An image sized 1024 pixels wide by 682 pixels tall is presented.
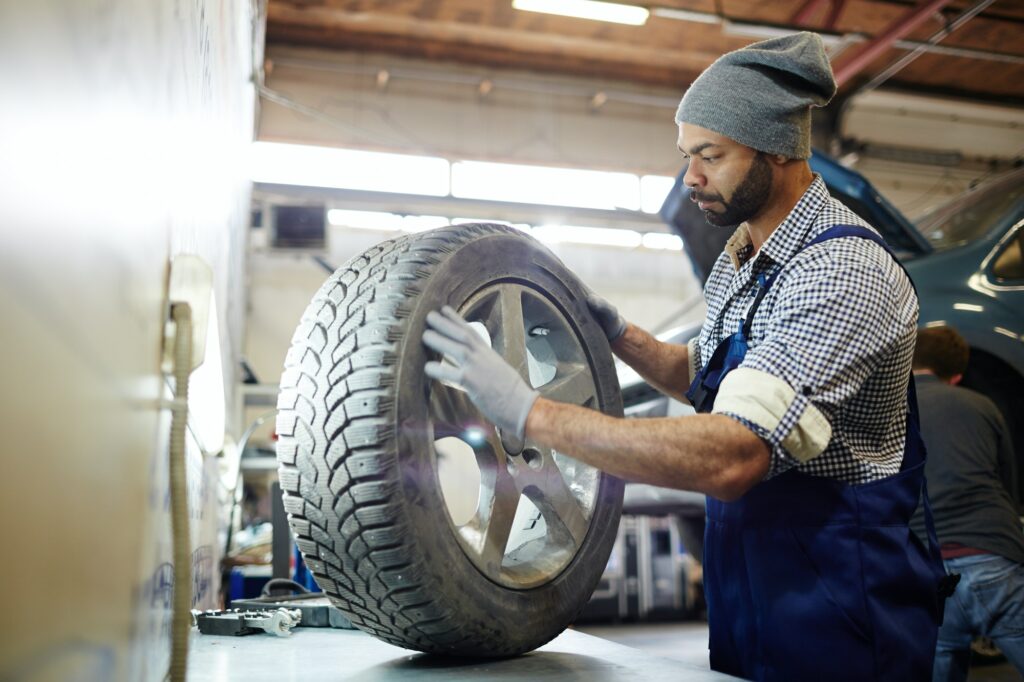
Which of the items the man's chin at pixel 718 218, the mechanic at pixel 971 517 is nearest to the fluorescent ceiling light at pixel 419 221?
the mechanic at pixel 971 517

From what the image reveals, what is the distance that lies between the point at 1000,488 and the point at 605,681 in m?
2.09

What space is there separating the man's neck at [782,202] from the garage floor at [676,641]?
321 cm

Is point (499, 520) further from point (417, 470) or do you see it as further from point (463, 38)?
point (463, 38)

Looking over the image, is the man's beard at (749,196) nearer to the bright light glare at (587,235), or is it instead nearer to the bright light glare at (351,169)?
the bright light glare at (351,169)

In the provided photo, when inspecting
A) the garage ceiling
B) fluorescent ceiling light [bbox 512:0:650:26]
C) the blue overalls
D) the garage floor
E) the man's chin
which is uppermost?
the garage ceiling

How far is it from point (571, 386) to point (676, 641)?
554cm

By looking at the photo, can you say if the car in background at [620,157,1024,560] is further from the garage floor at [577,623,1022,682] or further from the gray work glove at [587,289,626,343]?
the garage floor at [577,623,1022,682]

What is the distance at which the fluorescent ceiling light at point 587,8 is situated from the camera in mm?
6887

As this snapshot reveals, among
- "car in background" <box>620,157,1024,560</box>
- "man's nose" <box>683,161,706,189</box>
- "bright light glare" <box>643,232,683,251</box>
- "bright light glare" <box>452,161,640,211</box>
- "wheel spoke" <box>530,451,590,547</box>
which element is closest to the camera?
"wheel spoke" <box>530,451,590,547</box>

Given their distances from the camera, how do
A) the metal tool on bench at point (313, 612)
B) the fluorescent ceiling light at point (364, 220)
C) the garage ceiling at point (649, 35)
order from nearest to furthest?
the metal tool on bench at point (313, 612)
the garage ceiling at point (649, 35)
the fluorescent ceiling light at point (364, 220)

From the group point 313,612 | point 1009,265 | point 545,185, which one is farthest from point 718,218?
point 545,185

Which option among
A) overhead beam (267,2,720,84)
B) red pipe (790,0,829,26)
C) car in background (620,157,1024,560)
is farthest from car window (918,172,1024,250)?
overhead beam (267,2,720,84)

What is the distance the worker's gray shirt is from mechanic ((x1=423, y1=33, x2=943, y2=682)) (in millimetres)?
1288

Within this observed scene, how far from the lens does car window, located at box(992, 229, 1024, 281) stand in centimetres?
322
